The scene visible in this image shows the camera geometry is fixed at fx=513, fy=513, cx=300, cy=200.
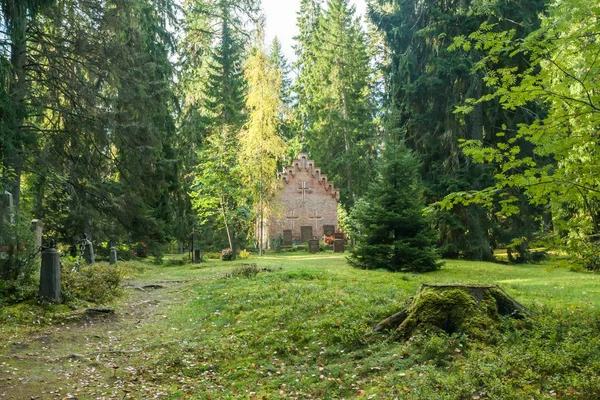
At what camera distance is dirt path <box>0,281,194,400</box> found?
20.3 ft

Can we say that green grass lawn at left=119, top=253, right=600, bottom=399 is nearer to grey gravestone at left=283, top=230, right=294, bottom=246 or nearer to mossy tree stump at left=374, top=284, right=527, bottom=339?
mossy tree stump at left=374, top=284, right=527, bottom=339

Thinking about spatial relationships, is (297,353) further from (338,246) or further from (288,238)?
(288,238)

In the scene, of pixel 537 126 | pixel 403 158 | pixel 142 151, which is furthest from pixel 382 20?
pixel 537 126

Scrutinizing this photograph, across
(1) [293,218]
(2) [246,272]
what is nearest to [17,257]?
(2) [246,272]

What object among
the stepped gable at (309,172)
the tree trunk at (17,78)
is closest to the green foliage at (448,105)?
the tree trunk at (17,78)

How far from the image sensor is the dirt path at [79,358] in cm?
618

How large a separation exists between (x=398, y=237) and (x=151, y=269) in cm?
1115

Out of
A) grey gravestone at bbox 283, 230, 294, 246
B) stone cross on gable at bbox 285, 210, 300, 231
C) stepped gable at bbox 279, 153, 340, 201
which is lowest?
grey gravestone at bbox 283, 230, 294, 246

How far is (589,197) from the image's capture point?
6594mm

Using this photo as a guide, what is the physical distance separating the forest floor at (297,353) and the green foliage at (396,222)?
17.8 ft

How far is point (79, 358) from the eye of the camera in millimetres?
7547

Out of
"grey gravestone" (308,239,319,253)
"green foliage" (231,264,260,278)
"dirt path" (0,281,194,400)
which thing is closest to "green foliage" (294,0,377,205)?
"grey gravestone" (308,239,319,253)

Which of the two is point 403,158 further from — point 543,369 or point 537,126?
point 543,369

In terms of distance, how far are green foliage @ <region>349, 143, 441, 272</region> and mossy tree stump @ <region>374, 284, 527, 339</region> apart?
959 centimetres
